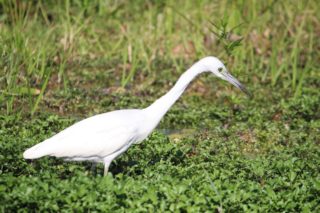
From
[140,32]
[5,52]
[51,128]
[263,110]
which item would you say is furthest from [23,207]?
[140,32]

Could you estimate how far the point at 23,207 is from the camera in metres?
4.87

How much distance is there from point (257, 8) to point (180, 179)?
532 centimetres

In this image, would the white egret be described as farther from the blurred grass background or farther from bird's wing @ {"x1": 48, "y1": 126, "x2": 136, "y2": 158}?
the blurred grass background

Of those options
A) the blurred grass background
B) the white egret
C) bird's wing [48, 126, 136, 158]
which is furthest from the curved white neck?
the blurred grass background

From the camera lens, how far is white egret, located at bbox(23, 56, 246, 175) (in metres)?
5.57

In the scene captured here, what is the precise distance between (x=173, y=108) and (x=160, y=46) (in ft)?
8.31

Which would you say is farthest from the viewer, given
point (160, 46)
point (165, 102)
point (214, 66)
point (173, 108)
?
point (160, 46)

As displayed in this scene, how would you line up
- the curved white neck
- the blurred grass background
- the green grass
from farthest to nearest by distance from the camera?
the blurred grass background < the curved white neck < the green grass

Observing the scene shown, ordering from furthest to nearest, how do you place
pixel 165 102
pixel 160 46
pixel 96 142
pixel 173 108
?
pixel 160 46, pixel 173 108, pixel 165 102, pixel 96 142

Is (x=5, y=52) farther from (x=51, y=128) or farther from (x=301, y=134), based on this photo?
(x=301, y=134)

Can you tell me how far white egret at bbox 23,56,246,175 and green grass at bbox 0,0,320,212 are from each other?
0.19 meters

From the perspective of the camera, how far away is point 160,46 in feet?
35.6

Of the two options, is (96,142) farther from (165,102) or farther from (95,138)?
(165,102)

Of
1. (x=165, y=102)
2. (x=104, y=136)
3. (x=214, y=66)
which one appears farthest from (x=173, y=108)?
(x=104, y=136)
